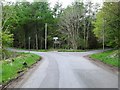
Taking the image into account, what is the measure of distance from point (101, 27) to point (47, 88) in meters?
35.1

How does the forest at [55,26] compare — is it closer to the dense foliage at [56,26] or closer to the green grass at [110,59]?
the dense foliage at [56,26]

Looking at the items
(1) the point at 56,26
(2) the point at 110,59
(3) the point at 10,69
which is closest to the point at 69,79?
(3) the point at 10,69

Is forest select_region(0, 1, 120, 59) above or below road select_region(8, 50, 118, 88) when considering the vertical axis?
above

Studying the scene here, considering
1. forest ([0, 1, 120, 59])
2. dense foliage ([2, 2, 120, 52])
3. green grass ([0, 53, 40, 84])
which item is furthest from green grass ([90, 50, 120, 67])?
dense foliage ([2, 2, 120, 52])

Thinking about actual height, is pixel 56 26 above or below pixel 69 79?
above

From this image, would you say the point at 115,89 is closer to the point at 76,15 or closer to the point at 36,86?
the point at 36,86

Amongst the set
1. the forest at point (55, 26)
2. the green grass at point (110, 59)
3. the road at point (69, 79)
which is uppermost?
the forest at point (55, 26)

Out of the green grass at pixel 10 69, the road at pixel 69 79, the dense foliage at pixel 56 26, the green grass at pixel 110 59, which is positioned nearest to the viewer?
the road at pixel 69 79

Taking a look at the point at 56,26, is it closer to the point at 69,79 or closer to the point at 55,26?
the point at 55,26

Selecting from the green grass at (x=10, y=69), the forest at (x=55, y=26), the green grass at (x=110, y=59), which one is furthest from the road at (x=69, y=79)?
the forest at (x=55, y=26)

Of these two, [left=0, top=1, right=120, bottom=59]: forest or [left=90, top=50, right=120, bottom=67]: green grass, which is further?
[left=0, top=1, right=120, bottom=59]: forest

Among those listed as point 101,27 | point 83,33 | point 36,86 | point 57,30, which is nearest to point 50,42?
point 57,30

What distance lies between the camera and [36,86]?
12.0 m

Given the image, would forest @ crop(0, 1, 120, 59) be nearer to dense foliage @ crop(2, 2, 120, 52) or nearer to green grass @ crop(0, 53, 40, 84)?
dense foliage @ crop(2, 2, 120, 52)
